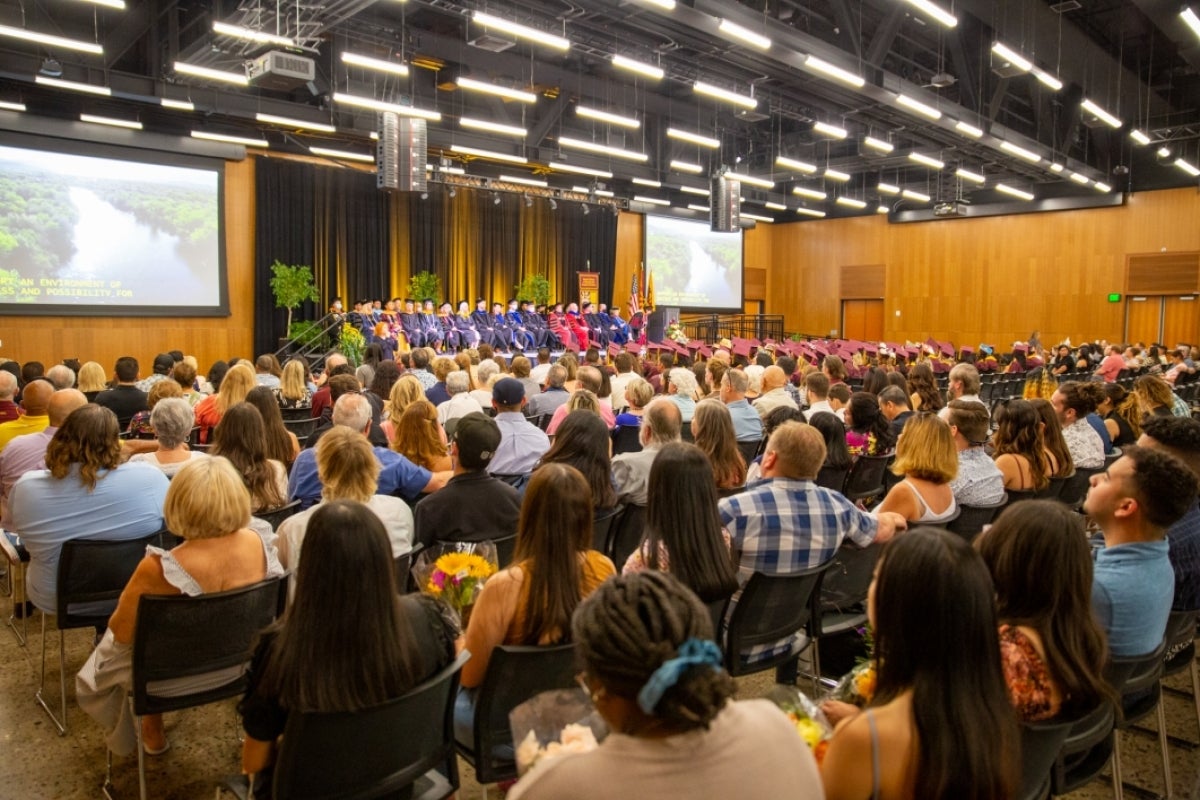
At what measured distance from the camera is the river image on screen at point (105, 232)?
12375mm

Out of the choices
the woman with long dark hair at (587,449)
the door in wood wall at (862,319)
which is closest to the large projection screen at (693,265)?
the door in wood wall at (862,319)

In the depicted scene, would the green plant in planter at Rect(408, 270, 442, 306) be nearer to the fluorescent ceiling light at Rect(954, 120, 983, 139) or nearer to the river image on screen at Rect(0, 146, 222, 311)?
the river image on screen at Rect(0, 146, 222, 311)

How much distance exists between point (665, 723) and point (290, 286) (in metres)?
15.7

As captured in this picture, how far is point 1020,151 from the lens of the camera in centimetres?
1461

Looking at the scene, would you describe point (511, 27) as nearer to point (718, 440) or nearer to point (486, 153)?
point (486, 153)

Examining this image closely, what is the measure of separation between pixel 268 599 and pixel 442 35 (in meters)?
12.5

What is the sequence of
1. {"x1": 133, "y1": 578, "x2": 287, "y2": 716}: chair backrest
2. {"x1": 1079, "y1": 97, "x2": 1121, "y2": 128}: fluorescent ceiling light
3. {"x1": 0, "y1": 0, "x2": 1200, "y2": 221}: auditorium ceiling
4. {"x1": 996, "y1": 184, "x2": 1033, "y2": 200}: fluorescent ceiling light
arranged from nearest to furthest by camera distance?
{"x1": 133, "y1": 578, "x2": 287, "y2": 716}: chair backrest
{"x1": 0, "y1": 0, "x2": 1200, "y2": 221}: auditorium ceiling
{"x1": 1079, "y1": 97, "x2": 1121, "y2": 128}: fluorescent ceiling light
{"x1": 996, "y1": 184, "x2": 1033, "y2": 200}: fluorescent ceiling light

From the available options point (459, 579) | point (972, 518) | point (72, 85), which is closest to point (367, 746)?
point (459, 579)

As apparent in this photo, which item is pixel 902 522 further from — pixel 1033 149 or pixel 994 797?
pixel 1033 149

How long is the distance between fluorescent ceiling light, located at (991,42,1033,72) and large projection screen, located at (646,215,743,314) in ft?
43.8

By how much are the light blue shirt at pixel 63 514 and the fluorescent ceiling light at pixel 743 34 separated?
7962mm

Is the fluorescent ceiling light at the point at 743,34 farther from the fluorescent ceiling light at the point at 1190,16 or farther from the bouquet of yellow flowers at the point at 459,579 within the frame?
the bouquet of yellow flowers at the point at 459,579

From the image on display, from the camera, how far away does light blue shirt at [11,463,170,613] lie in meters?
3.24

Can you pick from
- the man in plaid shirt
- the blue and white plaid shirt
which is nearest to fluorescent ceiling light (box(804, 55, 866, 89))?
the man in plaid shirt
